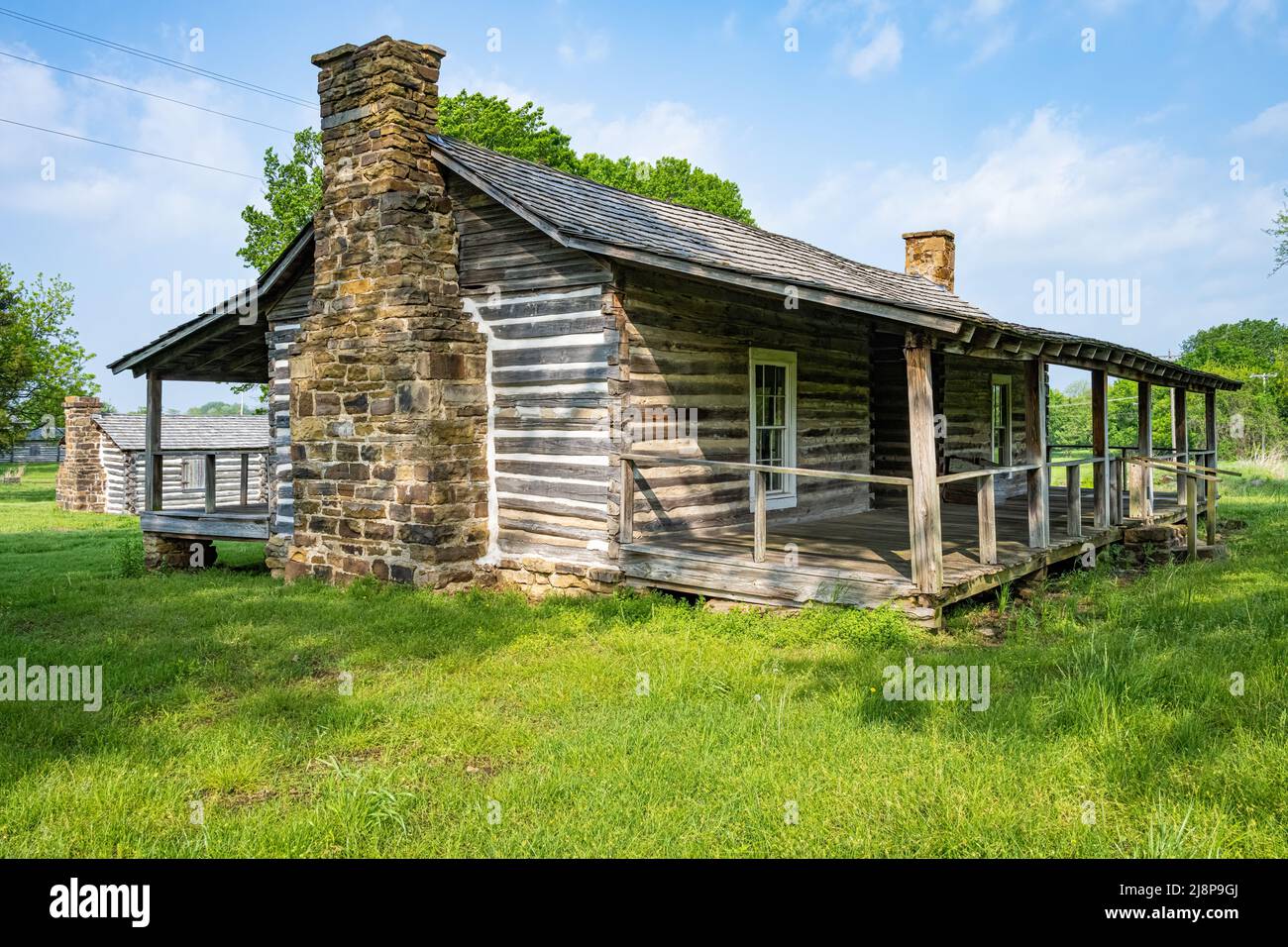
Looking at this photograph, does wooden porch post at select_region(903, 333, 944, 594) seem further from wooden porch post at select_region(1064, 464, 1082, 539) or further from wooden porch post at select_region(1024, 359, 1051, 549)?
wooden porch post at select_region(1064, 464, 1082, 539)

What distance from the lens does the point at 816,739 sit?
5.16m

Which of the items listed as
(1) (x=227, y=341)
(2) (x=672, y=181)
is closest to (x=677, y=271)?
(1) (x=227, y=341)

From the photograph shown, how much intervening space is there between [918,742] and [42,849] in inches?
168

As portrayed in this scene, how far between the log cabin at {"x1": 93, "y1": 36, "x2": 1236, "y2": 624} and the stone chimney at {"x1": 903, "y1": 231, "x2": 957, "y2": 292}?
25.1ft

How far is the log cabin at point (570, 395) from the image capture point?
8.79m

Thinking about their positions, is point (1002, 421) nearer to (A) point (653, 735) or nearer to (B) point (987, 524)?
(B) point (987, 524)

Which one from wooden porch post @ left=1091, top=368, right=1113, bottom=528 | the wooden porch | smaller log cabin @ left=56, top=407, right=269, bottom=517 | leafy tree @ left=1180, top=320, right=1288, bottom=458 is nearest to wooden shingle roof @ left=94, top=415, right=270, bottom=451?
smaller log cabin @ left=56, top=407, right=269, bottom=517

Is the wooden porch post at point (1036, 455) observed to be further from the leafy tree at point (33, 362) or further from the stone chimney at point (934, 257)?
the leafy tree at point (33, 362)

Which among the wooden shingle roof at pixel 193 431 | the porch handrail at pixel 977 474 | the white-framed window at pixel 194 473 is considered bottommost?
the porch handrail at pixel 977 474

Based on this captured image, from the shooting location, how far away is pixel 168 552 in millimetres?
14656

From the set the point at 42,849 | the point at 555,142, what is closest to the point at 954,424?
the point at 42,849

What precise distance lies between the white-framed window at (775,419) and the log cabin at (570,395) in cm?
4

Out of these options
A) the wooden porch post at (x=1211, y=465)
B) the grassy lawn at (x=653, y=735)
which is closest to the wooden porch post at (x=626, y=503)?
the grassy lawn at (x=653, y=735)

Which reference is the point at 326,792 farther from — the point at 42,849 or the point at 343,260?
the point at 343,260
